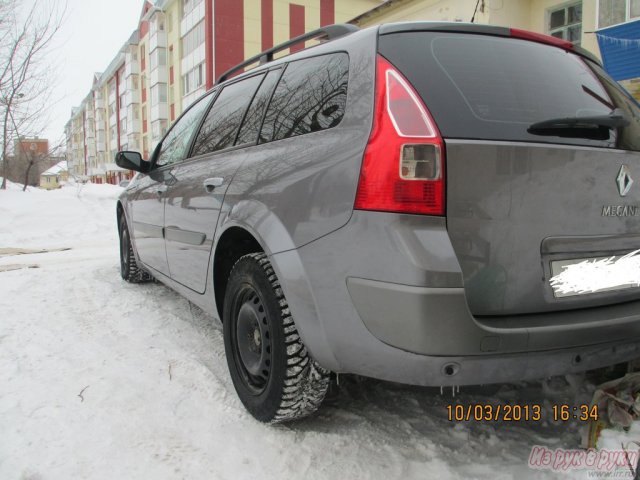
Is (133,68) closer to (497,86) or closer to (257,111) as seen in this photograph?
(257,111)

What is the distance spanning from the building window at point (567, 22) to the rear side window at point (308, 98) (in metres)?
8.55

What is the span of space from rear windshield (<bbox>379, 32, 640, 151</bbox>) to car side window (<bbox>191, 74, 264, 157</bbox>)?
113 cm

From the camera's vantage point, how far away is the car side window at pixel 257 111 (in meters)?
2.47

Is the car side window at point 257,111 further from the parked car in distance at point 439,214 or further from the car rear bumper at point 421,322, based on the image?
the car rear bumper at point 421,322

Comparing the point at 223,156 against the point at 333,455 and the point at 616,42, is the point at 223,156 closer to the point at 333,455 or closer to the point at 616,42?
the point at 333,455

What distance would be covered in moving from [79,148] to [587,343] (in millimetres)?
95183

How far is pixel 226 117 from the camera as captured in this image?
114 inches

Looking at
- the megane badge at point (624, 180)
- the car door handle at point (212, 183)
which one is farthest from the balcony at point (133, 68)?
the megane badge at point (624, 180)

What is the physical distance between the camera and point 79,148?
85.0 meters

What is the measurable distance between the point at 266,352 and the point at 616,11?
27.2 ft

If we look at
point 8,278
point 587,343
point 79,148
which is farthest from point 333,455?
point 79,148

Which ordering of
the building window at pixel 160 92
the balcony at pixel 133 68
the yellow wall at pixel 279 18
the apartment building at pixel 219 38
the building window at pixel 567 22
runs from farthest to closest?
the balcony at pixel 133 68, the building window at pixel 160 92, the yellow wall at pixel 279 18, the building window at pixel 567 22, the apartment building at pixel 219 38

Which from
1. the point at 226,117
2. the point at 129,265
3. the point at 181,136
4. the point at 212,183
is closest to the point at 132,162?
the point at 181,136

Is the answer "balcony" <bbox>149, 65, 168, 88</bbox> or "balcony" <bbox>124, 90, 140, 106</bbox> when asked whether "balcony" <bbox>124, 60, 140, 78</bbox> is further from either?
"balcony" <bbox>149, 65, 168, 88</bbox>
